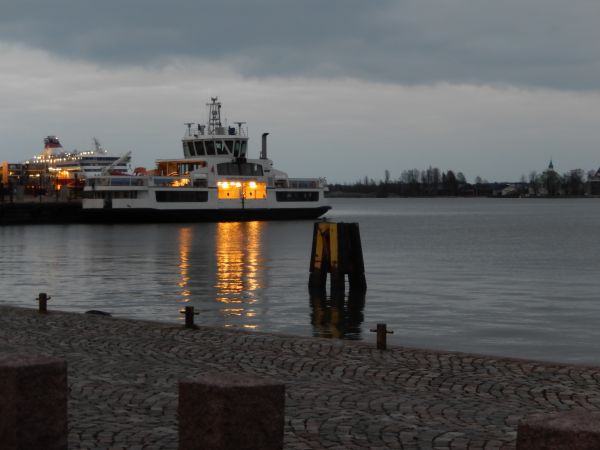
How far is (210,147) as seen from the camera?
101 meters

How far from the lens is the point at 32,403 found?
7340 millimetres

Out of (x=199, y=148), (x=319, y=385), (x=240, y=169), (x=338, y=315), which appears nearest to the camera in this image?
(x=319, y=385)

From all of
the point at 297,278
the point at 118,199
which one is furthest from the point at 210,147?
the point at 297,278

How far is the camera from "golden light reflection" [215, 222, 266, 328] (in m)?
27.6

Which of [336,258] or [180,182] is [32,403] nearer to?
[336,258]

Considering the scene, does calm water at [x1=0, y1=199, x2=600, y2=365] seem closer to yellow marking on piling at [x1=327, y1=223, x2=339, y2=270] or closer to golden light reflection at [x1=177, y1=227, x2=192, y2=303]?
golden light reflection at [x1=177, y1=227, x2=192, y2=303]

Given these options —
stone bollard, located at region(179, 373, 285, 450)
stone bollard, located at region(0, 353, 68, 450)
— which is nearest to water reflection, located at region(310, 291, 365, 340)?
stone bollard, located at region(0, 353, 68, 450)

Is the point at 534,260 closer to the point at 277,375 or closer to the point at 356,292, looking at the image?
the point at 356,292

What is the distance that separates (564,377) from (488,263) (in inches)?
1429

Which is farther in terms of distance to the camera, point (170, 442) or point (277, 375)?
point (277, 375)

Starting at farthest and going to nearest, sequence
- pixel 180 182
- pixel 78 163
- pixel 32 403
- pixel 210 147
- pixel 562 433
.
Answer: pixel 78 163 < pixel 210 147 < pixel 180 182 < pixel 32 403 < pixel 562 433

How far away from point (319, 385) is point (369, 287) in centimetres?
2305

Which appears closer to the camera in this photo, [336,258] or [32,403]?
[32,403]

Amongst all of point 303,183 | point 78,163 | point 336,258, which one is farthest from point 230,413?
point 78,163
